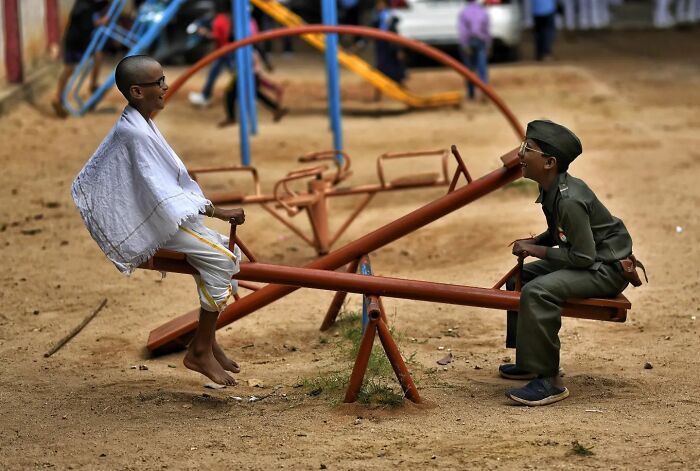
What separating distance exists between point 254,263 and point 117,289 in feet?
8.12

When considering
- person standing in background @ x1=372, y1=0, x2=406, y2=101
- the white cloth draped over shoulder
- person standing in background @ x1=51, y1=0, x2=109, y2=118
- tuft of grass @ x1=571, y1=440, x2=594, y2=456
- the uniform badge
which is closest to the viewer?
tuft of grass @ x1=571, y1=440, x2=594, y2=456

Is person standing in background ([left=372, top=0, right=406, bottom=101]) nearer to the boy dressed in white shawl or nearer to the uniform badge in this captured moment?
the uniform badge

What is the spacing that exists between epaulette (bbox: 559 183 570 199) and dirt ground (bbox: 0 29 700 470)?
33.2 inches

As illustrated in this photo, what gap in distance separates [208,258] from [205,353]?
514 mm

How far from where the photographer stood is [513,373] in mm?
5328

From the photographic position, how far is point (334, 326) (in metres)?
6.31

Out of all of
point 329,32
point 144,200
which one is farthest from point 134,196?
point 329,32

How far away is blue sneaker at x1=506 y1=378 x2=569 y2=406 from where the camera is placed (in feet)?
16.1

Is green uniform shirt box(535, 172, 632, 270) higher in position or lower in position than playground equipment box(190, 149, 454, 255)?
higher

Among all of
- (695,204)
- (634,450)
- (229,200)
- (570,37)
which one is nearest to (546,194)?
(634,450)

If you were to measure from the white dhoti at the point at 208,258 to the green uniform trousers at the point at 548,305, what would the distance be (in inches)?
46.2

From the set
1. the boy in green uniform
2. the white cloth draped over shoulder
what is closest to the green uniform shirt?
the boy in green uniform

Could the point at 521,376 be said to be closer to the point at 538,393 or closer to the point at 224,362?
the point at 538,393

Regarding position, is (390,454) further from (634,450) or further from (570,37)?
Answer: (570,37)
